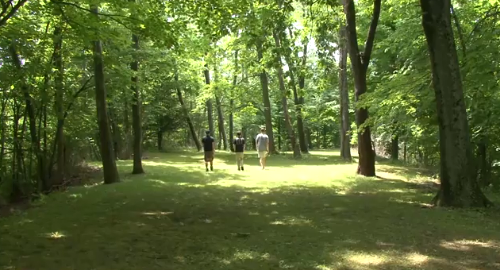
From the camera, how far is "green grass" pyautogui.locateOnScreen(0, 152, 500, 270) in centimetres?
509

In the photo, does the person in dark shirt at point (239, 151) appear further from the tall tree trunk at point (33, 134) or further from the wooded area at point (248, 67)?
the tall tree trunk at point (33, 134)

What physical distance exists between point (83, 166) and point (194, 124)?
1699 cm

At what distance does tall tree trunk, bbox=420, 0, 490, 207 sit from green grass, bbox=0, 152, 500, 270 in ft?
1.72

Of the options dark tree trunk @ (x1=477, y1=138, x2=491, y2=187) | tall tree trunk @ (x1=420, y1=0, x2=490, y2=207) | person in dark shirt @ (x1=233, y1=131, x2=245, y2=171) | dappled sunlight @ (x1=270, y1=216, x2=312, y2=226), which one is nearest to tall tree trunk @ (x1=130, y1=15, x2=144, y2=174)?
person in dark shirt @ (x1=233, y1=131, x2=245, y2=171)

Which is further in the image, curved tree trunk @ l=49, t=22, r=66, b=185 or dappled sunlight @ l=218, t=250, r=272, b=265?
curved tree trunk @ l=49, t=22, r=66, b=185

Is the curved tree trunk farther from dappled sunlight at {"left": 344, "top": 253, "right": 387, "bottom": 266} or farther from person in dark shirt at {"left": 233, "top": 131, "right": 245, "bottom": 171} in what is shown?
dappled sunlight at {"left": 344, "top": 253, "right": 387, "bottom": 266}

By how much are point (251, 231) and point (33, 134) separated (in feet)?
30.1

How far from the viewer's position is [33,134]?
12914 mm

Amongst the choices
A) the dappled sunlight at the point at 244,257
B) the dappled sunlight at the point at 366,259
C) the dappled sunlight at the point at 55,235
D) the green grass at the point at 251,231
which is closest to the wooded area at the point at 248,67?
the green grass at the point at 251,231

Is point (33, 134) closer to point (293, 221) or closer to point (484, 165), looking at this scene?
point (293, 221)

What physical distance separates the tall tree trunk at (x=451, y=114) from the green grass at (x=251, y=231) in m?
0.52

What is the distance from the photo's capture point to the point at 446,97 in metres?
8.02

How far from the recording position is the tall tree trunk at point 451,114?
7953mm

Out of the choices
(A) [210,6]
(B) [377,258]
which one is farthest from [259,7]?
(B) [377,258]
